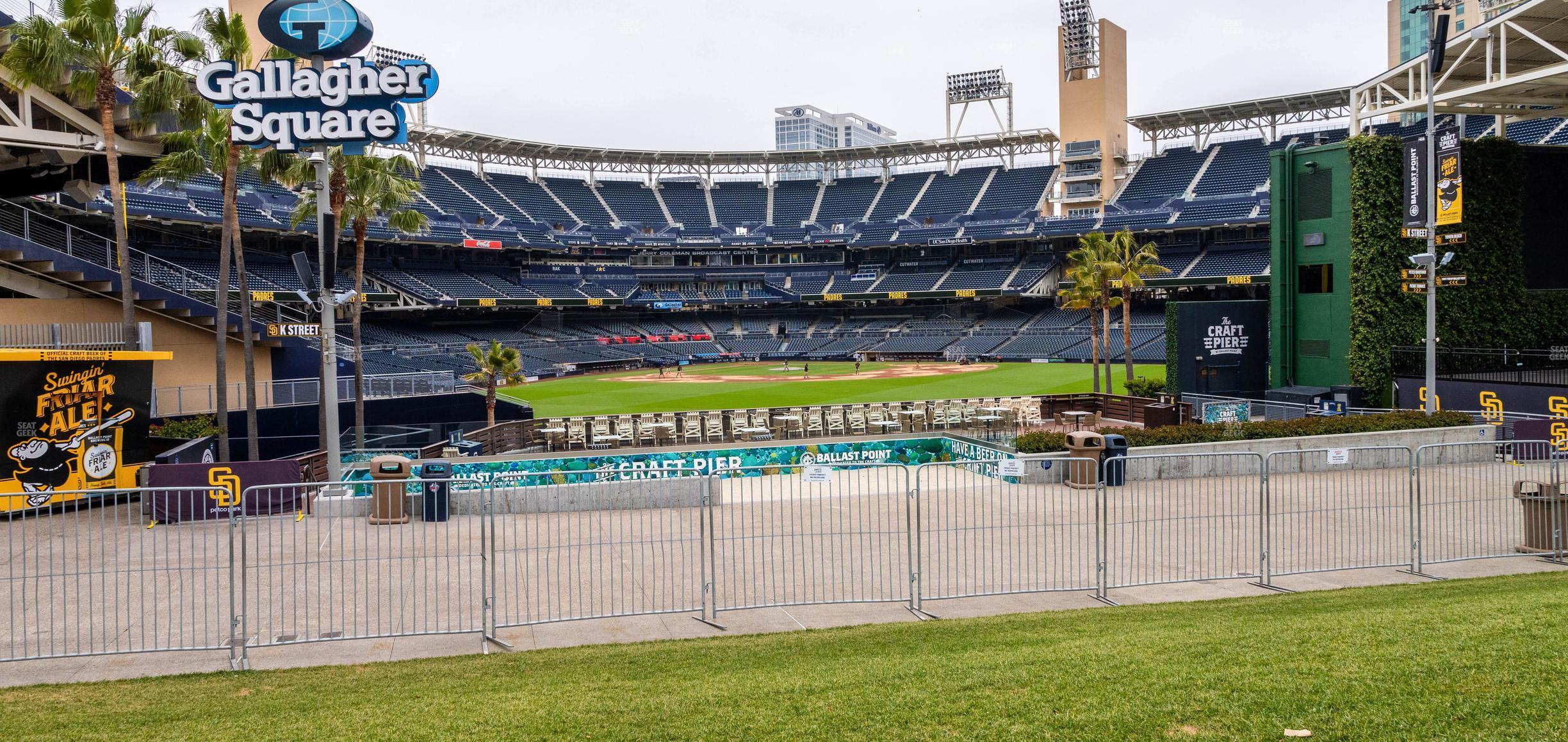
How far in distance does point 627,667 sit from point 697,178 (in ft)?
299

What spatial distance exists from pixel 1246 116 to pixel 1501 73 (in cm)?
5439

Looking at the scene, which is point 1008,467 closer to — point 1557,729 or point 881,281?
point 1557,729

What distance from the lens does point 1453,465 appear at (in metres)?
17.9

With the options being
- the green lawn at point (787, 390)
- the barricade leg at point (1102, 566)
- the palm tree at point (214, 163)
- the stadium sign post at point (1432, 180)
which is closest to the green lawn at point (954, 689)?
the barricade leg at point (1102, 566)

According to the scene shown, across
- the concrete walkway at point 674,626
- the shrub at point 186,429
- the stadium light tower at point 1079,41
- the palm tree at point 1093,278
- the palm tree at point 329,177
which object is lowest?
the concrete walkway at point 674,626

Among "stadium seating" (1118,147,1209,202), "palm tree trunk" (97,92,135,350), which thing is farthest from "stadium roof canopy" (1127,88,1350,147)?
"palm tree trunk" (97,92,135,350)

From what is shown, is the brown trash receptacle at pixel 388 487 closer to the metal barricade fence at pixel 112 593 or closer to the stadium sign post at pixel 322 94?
the stadium sign post at pixel 322 94

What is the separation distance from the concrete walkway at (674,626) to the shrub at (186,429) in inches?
526

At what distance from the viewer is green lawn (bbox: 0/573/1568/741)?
19.3ft

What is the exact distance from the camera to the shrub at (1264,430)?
20.9m

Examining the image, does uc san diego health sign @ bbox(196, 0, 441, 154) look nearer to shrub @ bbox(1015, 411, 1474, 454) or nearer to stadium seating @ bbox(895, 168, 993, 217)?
shrub @ bbox(1015, 411, 1474, 454)

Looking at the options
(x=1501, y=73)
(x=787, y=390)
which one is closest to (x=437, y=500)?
(x=1501, y=73)

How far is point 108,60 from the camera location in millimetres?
19422

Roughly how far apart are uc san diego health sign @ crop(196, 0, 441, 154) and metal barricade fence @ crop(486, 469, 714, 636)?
6740mm
